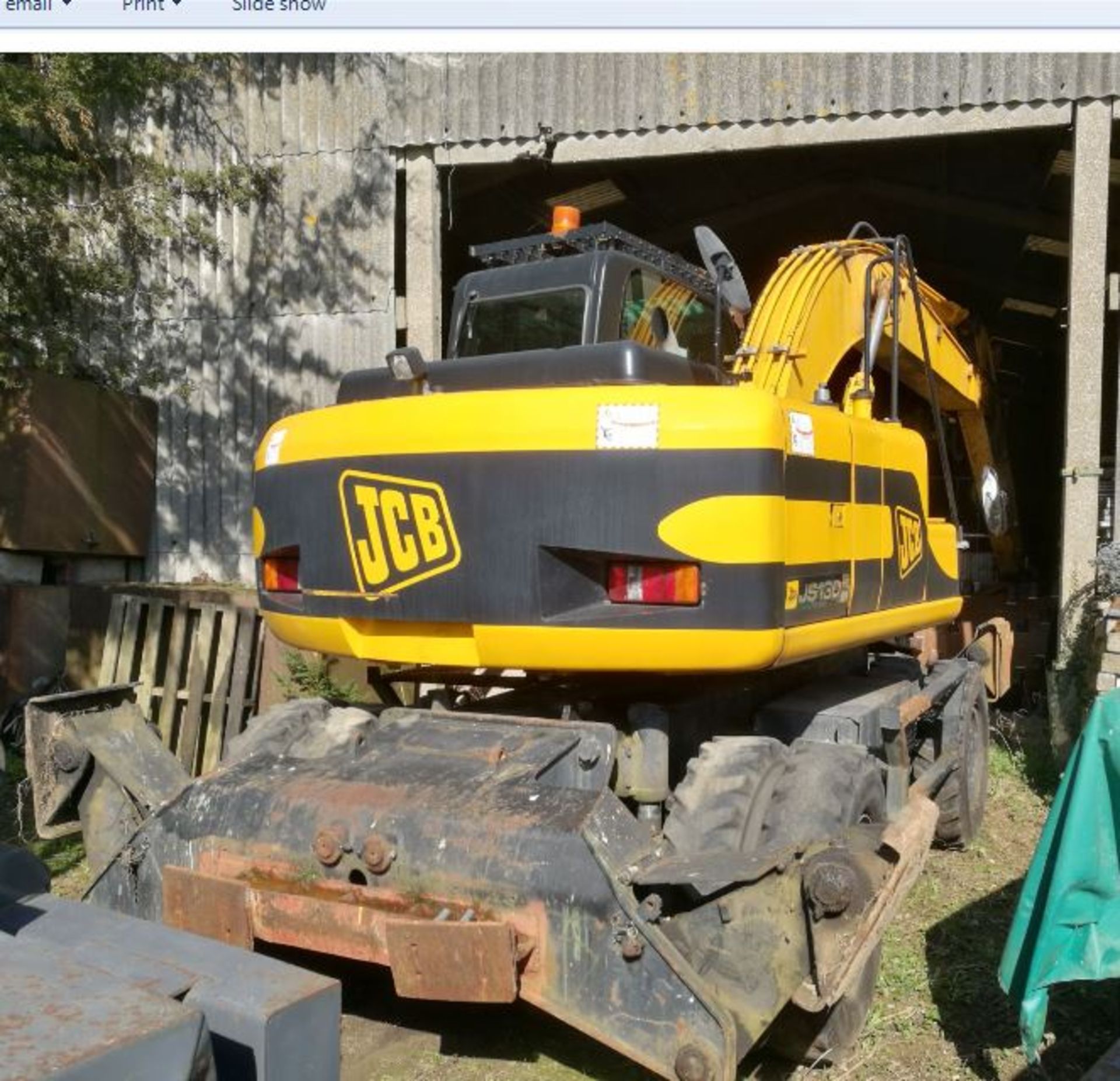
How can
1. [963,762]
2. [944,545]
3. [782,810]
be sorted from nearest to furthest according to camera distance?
1. [782,810]
2. [944,545]
3. [963,762]

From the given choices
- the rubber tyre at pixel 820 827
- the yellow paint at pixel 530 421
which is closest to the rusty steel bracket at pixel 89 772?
the yellow paint at pixel 530 421

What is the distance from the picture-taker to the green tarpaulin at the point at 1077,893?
2.93 m

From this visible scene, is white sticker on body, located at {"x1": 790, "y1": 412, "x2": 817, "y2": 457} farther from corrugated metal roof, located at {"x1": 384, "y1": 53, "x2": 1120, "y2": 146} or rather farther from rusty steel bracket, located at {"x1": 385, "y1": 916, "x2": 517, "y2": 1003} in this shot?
corrugated metal roof, located at {"x1": 384, "y1": 53, "x2": 1120, "y2": 146}

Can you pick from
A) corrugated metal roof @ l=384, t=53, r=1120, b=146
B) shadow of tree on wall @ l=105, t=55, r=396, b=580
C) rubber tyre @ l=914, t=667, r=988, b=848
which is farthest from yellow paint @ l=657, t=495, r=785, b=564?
shadow of tree on wall @ l=105, t=55, r=396, b=580

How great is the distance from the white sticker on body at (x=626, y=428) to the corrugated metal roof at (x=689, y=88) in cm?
572

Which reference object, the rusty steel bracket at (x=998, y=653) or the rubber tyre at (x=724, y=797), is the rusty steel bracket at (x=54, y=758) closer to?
the rubber tyre at (x=724, y=797)

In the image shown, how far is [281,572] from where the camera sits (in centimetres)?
436

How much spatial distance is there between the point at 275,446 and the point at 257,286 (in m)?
5.73

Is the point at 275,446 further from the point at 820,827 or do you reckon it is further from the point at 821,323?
the point at 821,323

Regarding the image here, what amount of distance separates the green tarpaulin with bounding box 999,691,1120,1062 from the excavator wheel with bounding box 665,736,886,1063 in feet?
1.97

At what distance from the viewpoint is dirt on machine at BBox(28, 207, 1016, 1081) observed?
311cm

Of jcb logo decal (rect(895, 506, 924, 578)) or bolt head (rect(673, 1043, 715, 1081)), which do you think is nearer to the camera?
bolt head (rect(673, 1043, 715, 1081))

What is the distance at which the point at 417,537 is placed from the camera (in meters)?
3.81

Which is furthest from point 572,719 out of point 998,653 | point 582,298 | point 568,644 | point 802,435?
point 998,653
